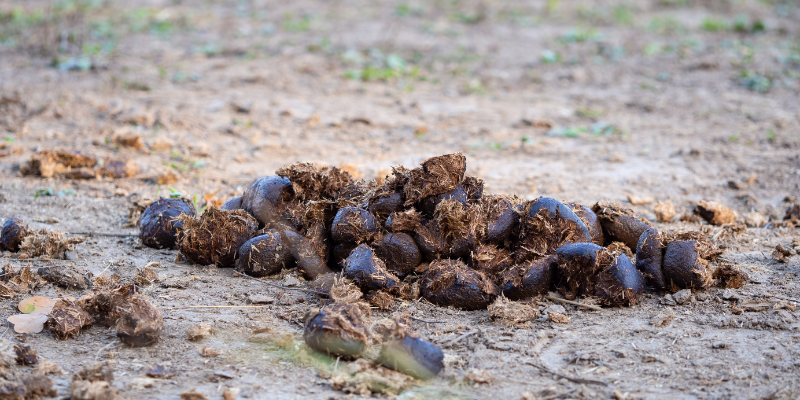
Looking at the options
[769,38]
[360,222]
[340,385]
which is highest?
[769,38]

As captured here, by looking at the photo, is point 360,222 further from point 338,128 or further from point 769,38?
point 769,38

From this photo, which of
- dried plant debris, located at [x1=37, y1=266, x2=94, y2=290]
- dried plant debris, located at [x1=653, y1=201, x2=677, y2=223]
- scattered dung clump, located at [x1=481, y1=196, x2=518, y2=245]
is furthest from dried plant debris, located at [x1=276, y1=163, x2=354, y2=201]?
dried plant debris, located at [x1=653, y1=201, x2=677, y2=223]

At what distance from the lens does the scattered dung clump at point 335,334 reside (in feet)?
9.97

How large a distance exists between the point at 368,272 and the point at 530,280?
93 centimetres

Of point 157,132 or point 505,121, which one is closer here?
point 157,132

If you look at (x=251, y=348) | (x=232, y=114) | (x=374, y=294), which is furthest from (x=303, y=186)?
(x=232, y=114)

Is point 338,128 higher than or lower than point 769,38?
lower

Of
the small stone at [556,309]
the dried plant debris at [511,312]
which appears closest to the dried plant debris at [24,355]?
the dried plant debris at [511,312]

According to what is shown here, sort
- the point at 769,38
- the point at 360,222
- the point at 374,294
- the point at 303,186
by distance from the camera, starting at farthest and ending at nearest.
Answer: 1. the point at 769,38
2. the point at 303,186
3. the point at 360,222
4. the point at 374,294

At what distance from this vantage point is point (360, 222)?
155 inches

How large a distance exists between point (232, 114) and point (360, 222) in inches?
186

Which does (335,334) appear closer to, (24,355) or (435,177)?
(435,177)

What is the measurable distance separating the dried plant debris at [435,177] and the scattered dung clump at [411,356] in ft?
3.82

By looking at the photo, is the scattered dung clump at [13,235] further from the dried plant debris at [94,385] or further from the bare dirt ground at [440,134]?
the dried plant debris at [94,385]
